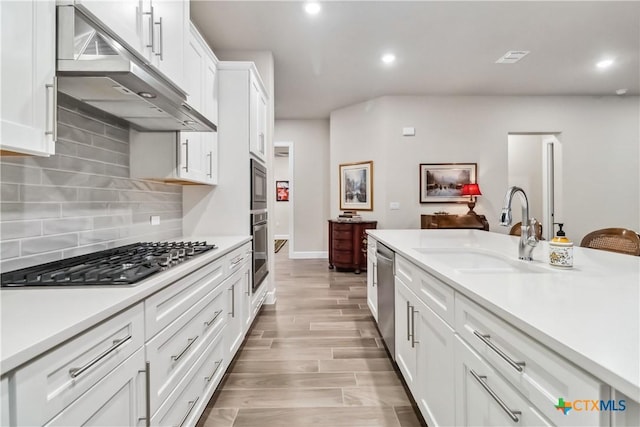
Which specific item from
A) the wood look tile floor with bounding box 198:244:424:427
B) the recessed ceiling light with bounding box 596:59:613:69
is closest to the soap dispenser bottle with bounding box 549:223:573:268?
the wood look tile floor with bounding box 198:244:424:427

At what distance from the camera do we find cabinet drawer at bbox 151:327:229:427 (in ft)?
3.82

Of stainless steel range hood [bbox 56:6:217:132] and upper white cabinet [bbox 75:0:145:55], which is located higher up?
upper white cabinet [bbox 75:0:145:55]

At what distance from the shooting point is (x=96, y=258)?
1.49 m

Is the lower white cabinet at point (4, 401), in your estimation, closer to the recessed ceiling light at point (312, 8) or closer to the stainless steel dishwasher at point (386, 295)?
the stainless steel dishwasher at point (386, 295)

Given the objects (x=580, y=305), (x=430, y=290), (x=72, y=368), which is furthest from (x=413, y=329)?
(x=72, y=368)

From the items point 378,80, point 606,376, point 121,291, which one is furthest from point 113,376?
point 378,80

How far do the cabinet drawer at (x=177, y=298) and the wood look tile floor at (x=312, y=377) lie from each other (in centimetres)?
74

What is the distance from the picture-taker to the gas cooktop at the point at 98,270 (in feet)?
3.37

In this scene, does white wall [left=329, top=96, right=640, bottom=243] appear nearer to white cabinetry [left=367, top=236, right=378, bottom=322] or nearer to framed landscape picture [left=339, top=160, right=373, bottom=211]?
framed landscape picture [left=339, top=160, right=373, bottom=211]

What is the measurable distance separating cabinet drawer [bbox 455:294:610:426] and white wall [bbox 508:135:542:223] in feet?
20.3

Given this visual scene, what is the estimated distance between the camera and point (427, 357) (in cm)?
141

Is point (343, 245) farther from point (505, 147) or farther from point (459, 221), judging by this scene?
point (505, 147)

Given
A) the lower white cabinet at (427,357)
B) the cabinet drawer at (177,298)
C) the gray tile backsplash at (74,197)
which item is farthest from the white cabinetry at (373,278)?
the gray tile backsplash at (74,197)

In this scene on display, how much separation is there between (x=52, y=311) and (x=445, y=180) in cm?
512
